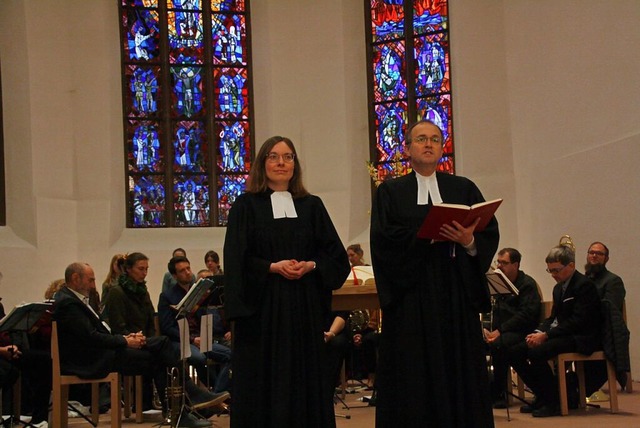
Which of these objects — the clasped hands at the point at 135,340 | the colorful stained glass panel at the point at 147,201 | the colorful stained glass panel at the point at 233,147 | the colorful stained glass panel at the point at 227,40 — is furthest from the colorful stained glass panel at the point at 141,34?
the clasped hands at the point at 135,340

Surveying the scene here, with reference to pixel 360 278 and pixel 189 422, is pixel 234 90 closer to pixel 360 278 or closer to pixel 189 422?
pixel 360 278

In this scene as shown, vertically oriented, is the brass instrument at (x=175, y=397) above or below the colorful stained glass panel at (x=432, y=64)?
below

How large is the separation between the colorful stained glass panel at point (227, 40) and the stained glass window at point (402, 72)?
2.06 meters

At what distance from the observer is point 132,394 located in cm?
1000

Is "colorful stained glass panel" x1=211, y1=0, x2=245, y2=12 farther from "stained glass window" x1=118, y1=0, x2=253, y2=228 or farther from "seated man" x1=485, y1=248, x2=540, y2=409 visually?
"seated man" x1=485, y1=248, x2=540, y2=409

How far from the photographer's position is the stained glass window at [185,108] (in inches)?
587

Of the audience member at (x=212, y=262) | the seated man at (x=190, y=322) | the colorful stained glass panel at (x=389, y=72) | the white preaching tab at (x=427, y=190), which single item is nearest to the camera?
the white preaching tab at (x=427, y=190)

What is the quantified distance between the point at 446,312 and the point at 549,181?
7.99 metres

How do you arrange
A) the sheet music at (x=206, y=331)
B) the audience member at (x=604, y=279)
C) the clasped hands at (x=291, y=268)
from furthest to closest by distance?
the audience member at (x=604, y=279) < the sheet music at (x=206, y=331) < the clasped hands at (x=291, y=268)

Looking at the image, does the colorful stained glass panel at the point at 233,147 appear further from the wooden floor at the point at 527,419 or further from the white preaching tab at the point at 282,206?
the white preaching tab at the point at 282,206

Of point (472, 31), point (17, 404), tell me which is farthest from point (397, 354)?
point (472, 31)

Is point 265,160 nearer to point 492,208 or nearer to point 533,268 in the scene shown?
point 492,208

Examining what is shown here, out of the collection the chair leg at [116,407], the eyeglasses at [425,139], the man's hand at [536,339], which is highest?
the eyeglasses at [425,139]

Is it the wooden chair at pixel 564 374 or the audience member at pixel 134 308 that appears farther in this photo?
the audience member at pixel 134 308
